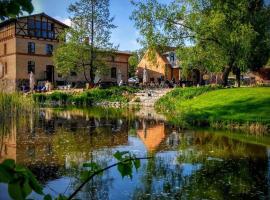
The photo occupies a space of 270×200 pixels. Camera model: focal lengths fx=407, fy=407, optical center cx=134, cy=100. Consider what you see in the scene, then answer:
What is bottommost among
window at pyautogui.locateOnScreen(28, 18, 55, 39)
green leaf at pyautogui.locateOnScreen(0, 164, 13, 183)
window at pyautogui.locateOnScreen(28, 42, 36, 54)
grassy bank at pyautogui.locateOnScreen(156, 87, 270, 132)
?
grassy bank at pyautogui.locateOnScreen(156, 87, 270, 132)

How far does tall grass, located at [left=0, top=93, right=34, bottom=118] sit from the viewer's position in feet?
65.9

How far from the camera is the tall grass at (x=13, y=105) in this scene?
20.1 meters

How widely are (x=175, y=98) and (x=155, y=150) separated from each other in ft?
68.8

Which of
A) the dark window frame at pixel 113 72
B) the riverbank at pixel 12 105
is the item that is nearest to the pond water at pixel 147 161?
the riverbank at pixel 12 105

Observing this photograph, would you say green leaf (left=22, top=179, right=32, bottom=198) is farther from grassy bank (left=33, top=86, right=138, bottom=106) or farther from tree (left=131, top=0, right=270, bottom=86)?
grassy bank (left=33, top=86, right=138, bottom=106)

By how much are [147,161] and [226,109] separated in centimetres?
1305

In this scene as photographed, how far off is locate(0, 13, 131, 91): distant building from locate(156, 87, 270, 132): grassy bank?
24.1m

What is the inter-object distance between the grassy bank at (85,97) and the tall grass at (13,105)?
57.5 feet

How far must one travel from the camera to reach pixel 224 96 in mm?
27891

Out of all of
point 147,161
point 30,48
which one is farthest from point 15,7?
point 30,48

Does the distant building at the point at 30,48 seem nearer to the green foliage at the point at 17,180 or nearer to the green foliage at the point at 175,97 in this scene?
the green foliage at the point at 175,97

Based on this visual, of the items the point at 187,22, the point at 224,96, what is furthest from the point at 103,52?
the point at 224,96

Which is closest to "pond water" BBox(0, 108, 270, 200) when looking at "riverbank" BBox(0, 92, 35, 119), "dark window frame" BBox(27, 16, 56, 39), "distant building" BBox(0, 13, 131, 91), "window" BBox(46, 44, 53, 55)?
"riverbank" BBox(0, 92, 35, 119)

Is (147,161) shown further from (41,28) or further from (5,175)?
(41,28)
